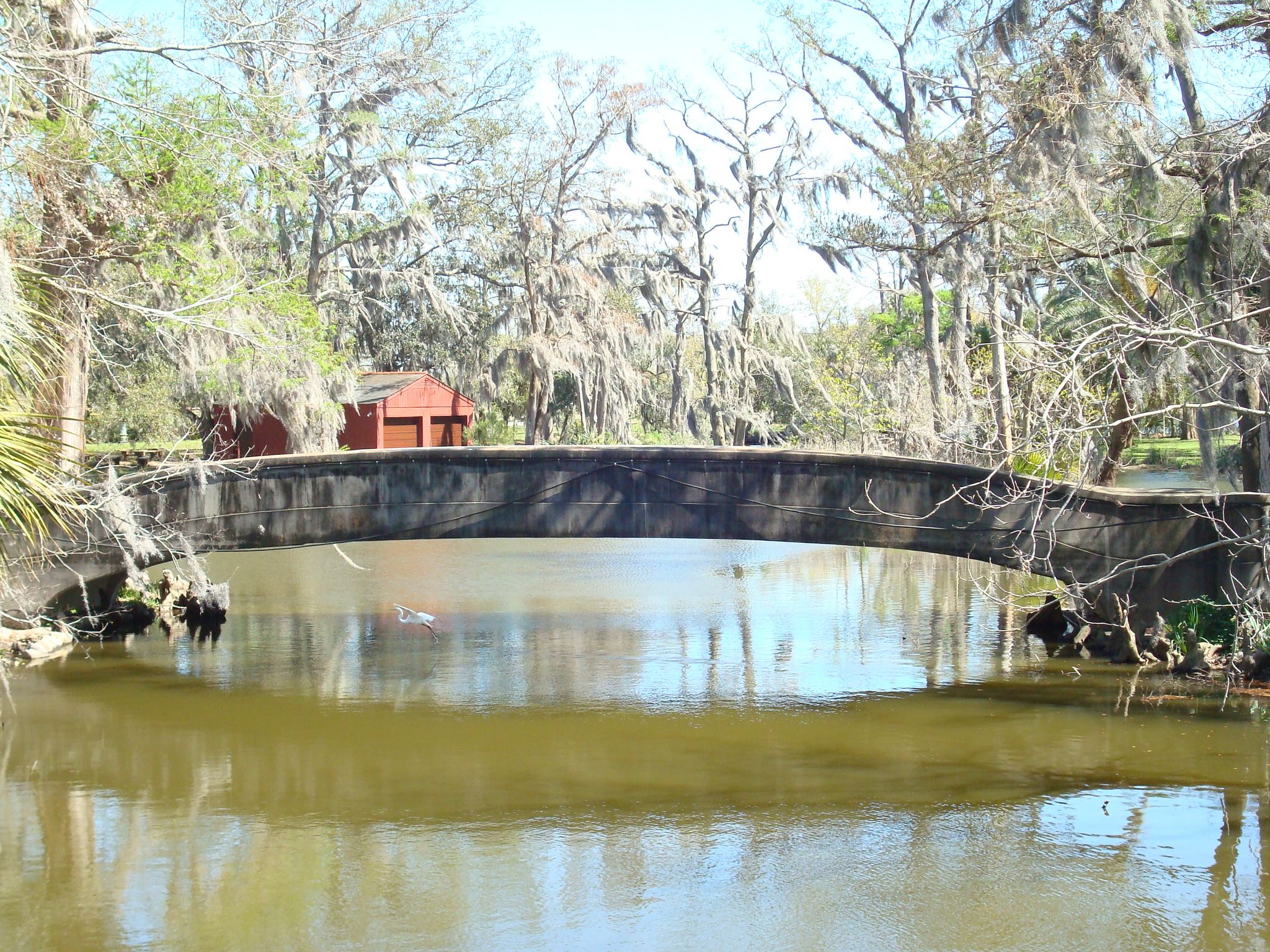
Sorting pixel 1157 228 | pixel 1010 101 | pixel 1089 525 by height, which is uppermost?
pixel 1010 101

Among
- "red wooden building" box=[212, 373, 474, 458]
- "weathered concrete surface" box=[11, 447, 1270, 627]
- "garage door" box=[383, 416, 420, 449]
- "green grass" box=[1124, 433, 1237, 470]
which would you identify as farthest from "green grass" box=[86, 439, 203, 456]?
"green grass" box=[1124, 433, 1237, 470]

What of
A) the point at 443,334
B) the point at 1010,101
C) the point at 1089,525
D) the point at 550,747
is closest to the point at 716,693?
the point at 550,747

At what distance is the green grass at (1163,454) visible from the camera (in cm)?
3747

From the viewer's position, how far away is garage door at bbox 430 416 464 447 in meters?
35.7

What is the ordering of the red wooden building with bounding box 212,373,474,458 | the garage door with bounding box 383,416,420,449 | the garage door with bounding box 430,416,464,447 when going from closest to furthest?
1. the red wooden building with bounding box 212,373,474,458
2. the garage door with bounding box 383,416,420,449
3. the garage door with bounding box 430,416,464,447

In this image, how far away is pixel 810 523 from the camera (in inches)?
599

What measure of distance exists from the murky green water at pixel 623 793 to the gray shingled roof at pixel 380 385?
605 inches

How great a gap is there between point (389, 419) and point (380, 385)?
3.50 ft

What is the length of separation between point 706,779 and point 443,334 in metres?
28.7

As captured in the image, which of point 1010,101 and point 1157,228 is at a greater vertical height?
point 1010,101

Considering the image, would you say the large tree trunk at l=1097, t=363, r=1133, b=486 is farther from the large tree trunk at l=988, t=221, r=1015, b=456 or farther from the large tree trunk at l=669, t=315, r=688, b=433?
the large tree trunk at l=669, t=315, r=688, b=433

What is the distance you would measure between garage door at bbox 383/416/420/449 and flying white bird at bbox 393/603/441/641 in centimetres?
1586

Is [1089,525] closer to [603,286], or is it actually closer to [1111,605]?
[1111,605]

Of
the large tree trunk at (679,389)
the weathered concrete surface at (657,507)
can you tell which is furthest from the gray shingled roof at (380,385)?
the weathered concrete surface at (657,507)
